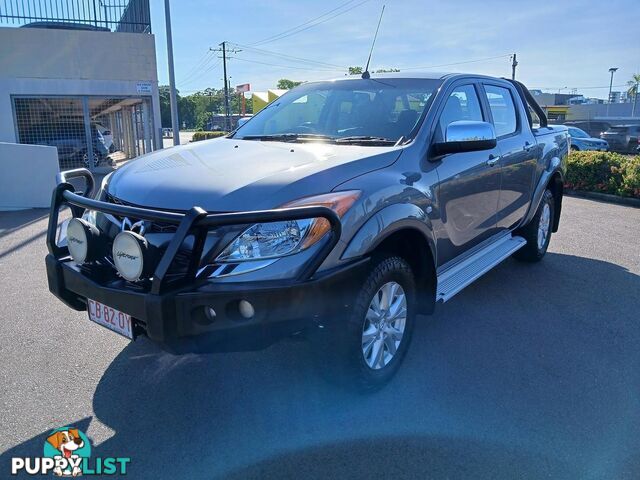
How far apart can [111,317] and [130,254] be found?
0.47 metres

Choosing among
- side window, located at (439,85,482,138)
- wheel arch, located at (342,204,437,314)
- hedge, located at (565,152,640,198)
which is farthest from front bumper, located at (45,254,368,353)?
hedge, located at (565,152,640,198)

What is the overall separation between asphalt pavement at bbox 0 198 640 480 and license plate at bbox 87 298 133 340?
522 mm

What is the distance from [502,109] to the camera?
491 centimetres

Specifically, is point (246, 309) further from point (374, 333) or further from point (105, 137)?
point (105, 137)

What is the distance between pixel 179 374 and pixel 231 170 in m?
1.37

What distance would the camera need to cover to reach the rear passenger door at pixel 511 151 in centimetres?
464

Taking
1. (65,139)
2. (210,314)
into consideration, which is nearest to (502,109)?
(210,314)

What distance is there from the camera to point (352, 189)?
2805 mm

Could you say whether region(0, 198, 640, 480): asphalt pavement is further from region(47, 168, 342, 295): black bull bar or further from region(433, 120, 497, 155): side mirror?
region(433, 120, 497, 155): side mirror

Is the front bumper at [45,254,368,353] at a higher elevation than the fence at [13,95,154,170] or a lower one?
lower

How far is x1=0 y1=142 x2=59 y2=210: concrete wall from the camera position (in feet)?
30.0

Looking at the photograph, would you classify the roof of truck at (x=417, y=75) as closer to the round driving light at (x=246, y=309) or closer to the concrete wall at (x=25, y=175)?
the round driving light at (x=246, y=309)

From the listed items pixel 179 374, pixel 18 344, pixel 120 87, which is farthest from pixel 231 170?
pixel 120 87

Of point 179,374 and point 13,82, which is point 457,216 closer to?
point 179,374
